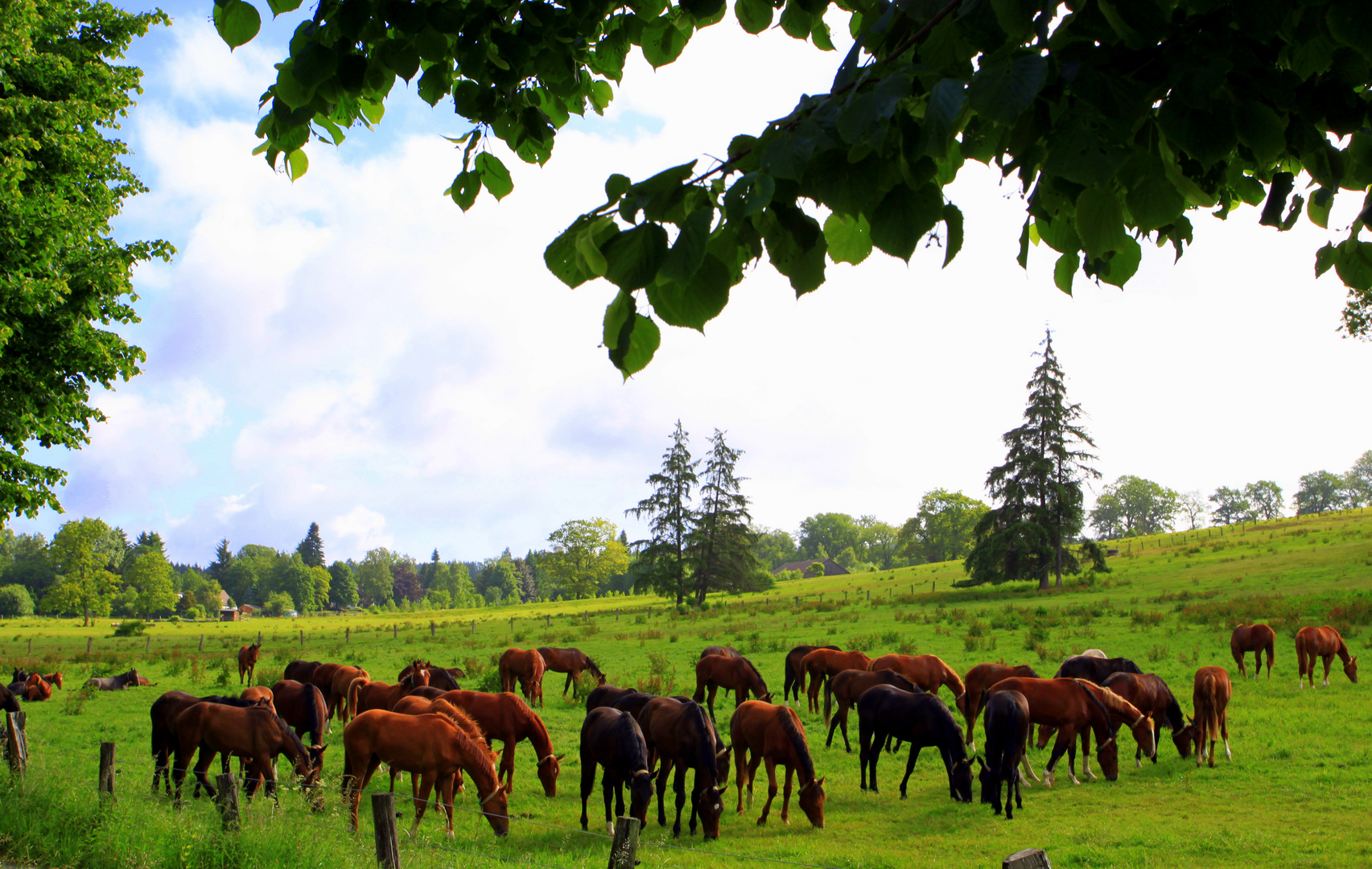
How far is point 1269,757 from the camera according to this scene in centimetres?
1038

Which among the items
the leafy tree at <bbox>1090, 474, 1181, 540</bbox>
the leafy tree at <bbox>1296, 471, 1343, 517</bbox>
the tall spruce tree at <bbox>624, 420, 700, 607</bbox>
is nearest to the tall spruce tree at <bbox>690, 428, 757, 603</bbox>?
the tall spruce tree at <bbox>624, 420, 700, 607</bbox>

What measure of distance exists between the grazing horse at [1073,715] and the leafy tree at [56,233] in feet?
46.5

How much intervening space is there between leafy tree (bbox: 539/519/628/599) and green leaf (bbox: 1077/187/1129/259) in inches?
3054

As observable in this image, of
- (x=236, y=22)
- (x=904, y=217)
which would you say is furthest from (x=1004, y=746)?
(x=236, y=22)

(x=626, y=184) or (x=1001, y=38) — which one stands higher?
(x=1001, y=38)

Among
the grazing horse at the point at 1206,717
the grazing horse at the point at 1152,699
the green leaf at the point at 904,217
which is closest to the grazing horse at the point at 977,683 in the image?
the grazing horse at the point at 1152,699

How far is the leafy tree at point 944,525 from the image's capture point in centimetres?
7925

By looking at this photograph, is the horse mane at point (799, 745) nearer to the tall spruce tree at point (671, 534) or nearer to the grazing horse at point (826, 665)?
the grazing horse at point (826, 665)

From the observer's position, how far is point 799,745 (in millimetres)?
8547

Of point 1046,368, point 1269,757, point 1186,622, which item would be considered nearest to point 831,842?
point 1269,757

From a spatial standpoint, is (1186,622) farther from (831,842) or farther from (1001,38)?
(1001,38)

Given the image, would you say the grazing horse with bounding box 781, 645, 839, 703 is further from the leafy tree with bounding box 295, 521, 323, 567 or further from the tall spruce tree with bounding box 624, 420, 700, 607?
the leafy tree with bounding box 295, 521, 323, 567

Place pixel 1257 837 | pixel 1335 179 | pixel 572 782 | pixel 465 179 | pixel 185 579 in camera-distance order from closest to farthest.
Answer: pixel 1335 179 → pixel 465 179 → pixel 1257 837 → pixel 572 782 → pixel 185 579

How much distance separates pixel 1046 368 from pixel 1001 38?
44.4 metres
